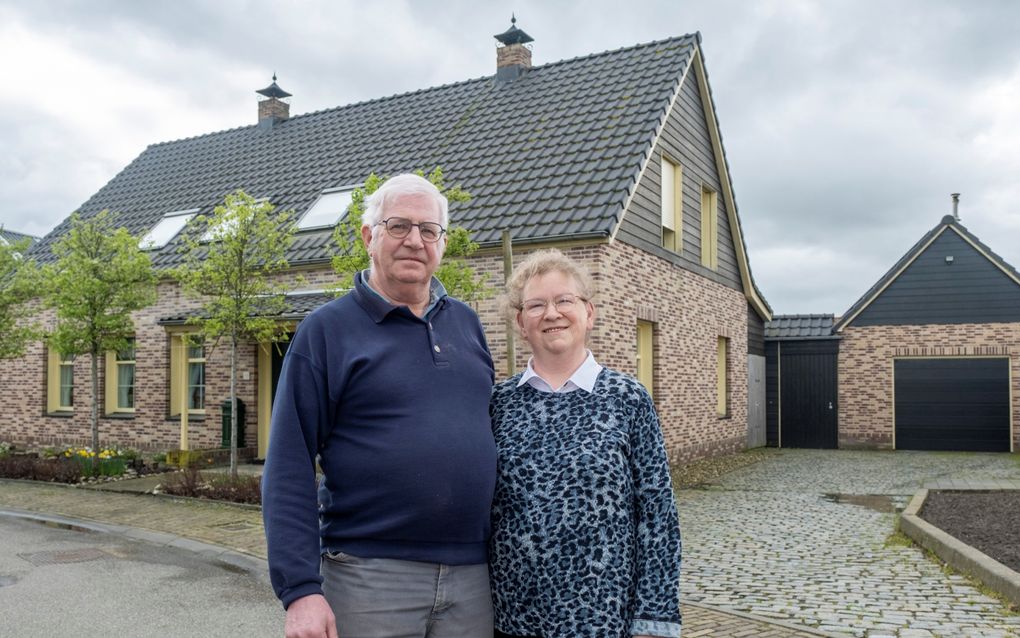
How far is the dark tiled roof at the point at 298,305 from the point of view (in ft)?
43.3

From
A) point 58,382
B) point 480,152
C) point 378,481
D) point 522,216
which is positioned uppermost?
point 480,152

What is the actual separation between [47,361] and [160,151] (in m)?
6.42

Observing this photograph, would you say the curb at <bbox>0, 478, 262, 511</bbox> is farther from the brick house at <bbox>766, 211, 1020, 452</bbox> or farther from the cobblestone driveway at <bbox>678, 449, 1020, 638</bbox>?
the brick house at <bbox>766, 211, 1020, 452</bbox>

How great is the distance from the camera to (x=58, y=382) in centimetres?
1836

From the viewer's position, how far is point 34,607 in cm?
621

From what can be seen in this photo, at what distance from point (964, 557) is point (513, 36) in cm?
1293

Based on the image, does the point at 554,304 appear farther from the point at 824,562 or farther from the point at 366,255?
the point at 366,255

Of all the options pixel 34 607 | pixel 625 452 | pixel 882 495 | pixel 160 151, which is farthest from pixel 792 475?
pixel 160 151

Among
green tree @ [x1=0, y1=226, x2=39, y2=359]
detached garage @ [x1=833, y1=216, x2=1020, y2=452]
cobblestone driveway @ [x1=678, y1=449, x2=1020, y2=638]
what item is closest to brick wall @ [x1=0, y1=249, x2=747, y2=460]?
green tree @ [x1=0, y1=226, x2=39, y2=359]

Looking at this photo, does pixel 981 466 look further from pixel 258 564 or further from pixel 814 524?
pixel 258 564

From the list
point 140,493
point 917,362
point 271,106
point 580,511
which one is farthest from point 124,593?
point 917,362

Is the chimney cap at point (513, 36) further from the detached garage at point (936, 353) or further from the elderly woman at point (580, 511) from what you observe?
the elderly woman at point (580, 511)

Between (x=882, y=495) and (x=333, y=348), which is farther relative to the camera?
(x=882, y=495)

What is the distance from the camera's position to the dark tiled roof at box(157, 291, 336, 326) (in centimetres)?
1320
